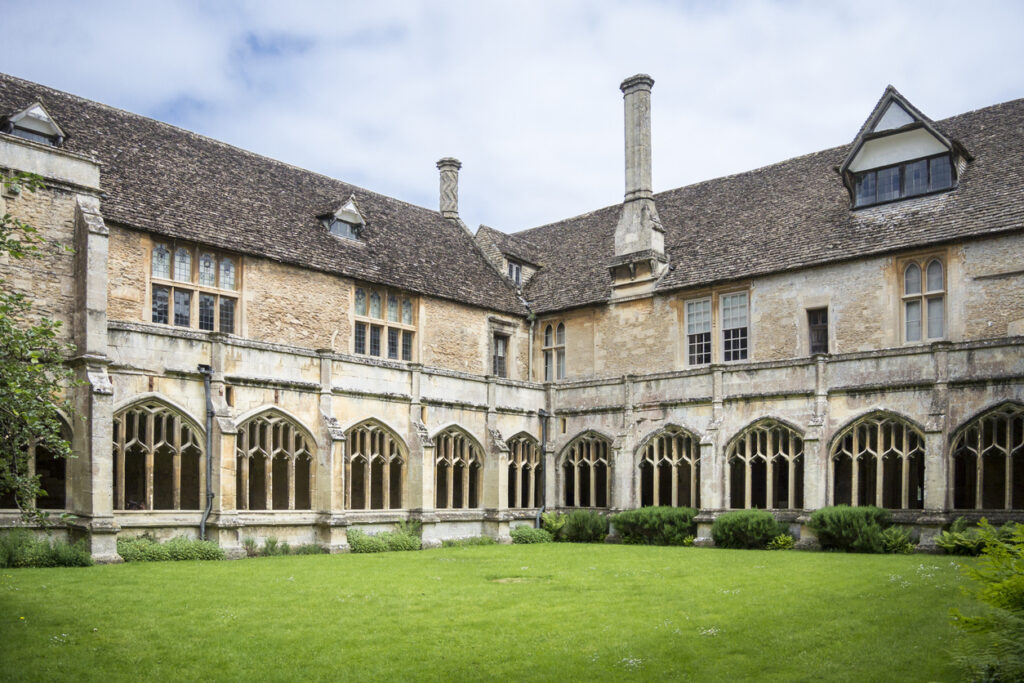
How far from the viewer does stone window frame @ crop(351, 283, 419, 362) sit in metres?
25.7

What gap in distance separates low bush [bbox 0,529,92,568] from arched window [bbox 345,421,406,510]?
282 inches

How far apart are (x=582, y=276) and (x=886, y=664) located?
890 inches

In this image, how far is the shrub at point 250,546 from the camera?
19.4 m

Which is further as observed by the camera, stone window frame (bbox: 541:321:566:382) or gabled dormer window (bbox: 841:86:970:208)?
stone window frame (bbox: 541:321:566:382)

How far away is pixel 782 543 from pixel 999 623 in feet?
49.0

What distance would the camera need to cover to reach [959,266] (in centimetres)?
2211

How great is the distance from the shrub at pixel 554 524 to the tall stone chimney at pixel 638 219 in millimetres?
7352

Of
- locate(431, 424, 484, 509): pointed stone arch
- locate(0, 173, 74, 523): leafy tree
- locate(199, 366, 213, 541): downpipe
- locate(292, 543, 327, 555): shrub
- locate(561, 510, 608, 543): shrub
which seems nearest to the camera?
locate(0, 173, 74, 523): leafy tree

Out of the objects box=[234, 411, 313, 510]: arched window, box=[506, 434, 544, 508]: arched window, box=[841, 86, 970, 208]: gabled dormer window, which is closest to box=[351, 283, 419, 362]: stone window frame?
box=[506, 434, 544, 508]: arched window

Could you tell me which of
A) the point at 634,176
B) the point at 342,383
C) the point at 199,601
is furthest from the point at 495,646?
the point at 634,176

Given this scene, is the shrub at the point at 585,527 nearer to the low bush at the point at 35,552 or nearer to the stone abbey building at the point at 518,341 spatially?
the stone abbey building at the point at 518,341

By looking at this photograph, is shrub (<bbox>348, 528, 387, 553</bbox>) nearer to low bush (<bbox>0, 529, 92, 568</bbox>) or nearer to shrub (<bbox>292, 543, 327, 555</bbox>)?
shrub (<bbox>292, 543, 327, 555</bbox>)

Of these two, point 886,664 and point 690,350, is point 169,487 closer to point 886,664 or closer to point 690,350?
point 690,350

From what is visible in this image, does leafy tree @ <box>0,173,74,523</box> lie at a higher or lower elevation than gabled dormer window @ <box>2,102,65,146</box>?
lower
